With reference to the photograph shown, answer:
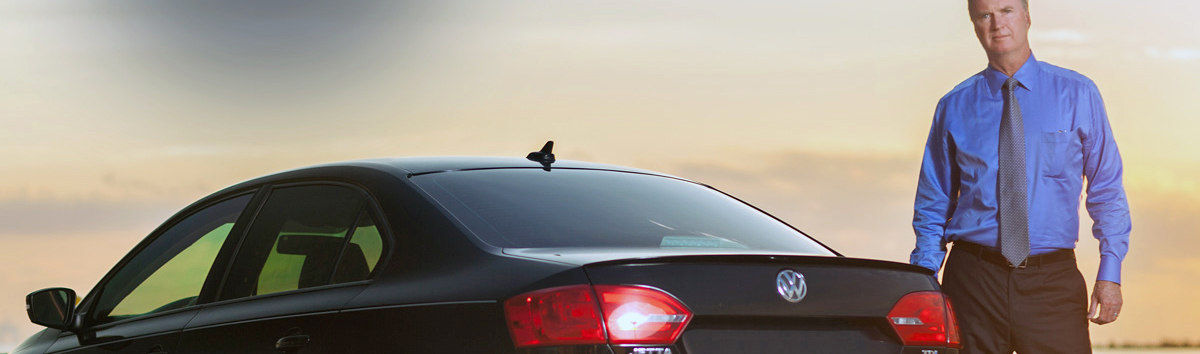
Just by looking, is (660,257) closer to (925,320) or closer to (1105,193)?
(925,320)

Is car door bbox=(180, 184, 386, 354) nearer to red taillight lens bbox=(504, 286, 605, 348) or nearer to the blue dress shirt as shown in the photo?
red taillight lens bbox=(504, 286, 605, 348)

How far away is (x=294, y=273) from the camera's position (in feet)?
12.2

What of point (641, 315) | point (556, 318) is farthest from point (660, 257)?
point (556, 318)

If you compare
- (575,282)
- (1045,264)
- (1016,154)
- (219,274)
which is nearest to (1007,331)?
(1045,264)

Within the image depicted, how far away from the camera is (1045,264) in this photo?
432cm

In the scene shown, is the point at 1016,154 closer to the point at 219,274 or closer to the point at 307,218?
the point at 307,218

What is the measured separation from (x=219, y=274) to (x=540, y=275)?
1.72 m

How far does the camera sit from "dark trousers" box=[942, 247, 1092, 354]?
4.30 metres

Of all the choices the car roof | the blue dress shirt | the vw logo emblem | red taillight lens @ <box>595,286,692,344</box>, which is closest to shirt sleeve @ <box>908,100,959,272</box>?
the blue dress shirt

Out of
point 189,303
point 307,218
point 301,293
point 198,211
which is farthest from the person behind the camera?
point 198,211

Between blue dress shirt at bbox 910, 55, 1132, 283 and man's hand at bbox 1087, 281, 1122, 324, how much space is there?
1.1 inches

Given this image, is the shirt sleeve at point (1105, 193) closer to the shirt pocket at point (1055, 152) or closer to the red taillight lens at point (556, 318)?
the shirt pocket at point (1055, 152)

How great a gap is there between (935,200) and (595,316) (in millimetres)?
2401

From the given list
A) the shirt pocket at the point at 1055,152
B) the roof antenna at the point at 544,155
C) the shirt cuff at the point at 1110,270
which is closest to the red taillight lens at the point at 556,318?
the roof antenna at the point at 544,155
